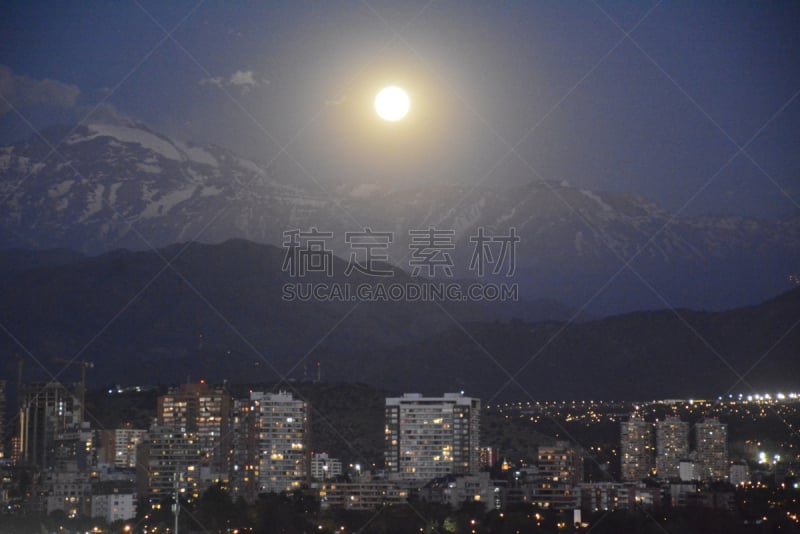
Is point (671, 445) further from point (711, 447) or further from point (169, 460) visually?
point (169, 460)

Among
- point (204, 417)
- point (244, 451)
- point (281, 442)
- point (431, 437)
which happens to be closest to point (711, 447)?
point (431, 437)

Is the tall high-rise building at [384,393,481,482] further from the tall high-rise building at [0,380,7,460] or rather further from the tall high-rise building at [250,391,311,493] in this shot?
the tall high-rise building at [0,380,7,460]

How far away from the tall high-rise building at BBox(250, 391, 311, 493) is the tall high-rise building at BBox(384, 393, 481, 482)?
76.5 inches

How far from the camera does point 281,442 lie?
97.9 feet

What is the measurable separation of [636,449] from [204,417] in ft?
35.8

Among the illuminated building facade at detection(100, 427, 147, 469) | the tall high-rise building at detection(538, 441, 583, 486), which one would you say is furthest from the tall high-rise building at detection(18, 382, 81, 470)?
the tall high-rise building at detection(538, 441, 583, 486)

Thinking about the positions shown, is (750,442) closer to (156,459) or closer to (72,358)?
(156,459)

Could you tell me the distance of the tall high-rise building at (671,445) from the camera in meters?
33.7

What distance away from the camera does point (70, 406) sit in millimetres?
36875

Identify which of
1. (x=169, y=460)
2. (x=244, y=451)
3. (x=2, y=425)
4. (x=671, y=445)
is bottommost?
(x=169, y=460)

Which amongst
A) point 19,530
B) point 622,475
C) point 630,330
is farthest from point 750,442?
point 19,530

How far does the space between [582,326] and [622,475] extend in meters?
19.8

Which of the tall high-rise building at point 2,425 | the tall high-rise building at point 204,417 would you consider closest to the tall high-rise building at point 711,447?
the tall high-rise building at point 204,417

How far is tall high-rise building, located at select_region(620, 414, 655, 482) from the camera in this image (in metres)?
33.3
